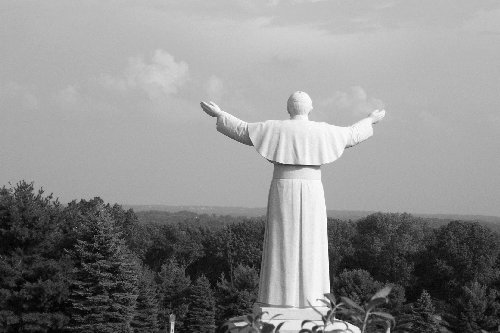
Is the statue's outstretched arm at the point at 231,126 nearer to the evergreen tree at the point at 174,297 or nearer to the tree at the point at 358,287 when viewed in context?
the tree at the point at 358,287

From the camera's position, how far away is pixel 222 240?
236 ft

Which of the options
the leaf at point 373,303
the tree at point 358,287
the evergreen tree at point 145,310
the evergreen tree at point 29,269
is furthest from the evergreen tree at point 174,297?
the leaf at point 373,303

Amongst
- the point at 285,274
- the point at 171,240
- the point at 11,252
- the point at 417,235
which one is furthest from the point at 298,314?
the point at 171,240

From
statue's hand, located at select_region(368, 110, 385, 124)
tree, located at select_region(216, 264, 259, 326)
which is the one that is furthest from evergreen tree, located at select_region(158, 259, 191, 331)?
statue's hand, located at select_region(368, 110, 385, 124)

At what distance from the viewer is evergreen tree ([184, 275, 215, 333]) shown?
47.1 metres

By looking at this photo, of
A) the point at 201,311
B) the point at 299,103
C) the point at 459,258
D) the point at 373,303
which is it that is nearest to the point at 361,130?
the point at 299,103

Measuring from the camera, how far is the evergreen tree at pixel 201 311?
47.1 metres

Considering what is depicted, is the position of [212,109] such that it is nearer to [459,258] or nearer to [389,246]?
[459,258]

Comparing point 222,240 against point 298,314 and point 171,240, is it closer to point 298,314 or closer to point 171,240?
point 171,240

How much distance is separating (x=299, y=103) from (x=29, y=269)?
93.6 ft

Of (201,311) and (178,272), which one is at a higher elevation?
(178,272)

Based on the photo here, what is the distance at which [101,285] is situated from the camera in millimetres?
35094

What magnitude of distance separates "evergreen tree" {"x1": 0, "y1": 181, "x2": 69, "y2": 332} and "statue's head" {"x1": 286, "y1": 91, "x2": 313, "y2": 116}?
2718 cm

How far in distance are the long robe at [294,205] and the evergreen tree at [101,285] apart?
26.1 m
